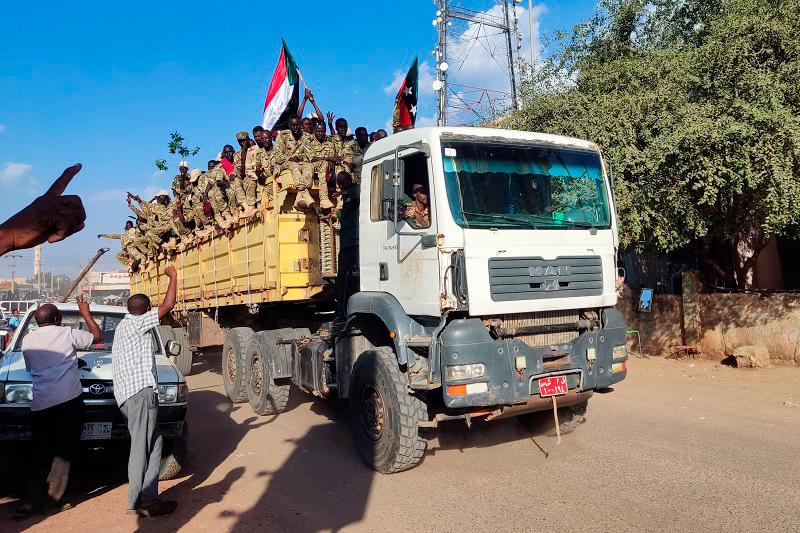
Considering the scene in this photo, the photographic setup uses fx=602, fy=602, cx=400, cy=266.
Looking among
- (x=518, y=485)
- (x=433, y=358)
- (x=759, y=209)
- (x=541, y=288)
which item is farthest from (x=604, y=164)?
(x=759, y=209)

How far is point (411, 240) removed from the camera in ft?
16.8

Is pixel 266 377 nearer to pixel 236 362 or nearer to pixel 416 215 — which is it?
pixel 236 362

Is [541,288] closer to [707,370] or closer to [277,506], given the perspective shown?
[277,506]

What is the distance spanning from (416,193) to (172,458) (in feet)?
10.3

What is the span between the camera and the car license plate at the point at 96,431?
16.0 ft

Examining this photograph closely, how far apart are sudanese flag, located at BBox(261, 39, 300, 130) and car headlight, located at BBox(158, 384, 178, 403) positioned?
8744mm

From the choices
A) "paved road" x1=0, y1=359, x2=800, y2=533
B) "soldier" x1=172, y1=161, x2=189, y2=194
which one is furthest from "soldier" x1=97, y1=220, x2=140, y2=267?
"paved road" x1=0, y1=359, x2=800, y2=533

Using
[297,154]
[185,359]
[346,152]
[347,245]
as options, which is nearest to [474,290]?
[347,245]

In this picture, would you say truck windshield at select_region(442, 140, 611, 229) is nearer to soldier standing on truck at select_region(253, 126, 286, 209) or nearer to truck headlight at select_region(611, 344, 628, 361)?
truck headlight at select_region(611, 344, 628, 361)

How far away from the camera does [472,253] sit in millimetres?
4750

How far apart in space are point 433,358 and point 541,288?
1.08 metres

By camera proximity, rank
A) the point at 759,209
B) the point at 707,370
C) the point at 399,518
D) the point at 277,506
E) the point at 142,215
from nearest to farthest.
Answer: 1. the point at 399,518
2. the point at 277,506
3. the point at 759,209
4. the point at 707,370
5. the point at 142,215

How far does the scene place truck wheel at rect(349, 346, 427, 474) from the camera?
4957mm

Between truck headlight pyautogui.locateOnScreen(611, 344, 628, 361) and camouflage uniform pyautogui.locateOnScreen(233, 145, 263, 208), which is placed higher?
camouflage uniform pyautogui.locateOnScreen(233, 145, 263, 208)
